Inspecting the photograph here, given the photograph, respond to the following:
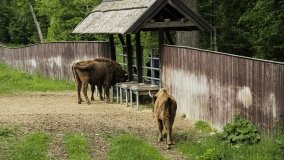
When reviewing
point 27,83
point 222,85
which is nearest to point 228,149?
point 222,85

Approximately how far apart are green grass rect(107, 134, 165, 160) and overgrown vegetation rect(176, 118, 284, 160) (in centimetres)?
74

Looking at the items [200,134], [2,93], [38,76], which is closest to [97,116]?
[200,134]

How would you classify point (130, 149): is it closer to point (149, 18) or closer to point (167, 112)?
point (167, 112)

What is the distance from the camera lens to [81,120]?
14438mm

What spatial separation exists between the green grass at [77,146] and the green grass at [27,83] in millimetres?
10034

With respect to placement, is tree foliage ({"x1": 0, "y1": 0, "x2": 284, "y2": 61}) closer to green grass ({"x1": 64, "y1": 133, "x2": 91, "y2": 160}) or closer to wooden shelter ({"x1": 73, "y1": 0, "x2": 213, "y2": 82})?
wooden shelter ({"x1": 73, "y1": 0, "x2": 213, "y2": 82})

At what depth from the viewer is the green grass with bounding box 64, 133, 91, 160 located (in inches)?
412

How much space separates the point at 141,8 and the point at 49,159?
8.10m

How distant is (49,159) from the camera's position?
1038 cm

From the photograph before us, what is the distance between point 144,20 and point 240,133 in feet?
21.3

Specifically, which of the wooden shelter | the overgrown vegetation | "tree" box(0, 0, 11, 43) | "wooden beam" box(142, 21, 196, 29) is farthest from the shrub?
"tree" box(0, 0, 11, 43)

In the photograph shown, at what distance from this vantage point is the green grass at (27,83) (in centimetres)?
2247

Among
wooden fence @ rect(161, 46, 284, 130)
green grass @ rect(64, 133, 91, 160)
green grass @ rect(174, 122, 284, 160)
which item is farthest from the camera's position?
wooden fence @ rect(161, 46, 284, 130)

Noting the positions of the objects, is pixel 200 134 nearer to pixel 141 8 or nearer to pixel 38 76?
pixel 141 8
